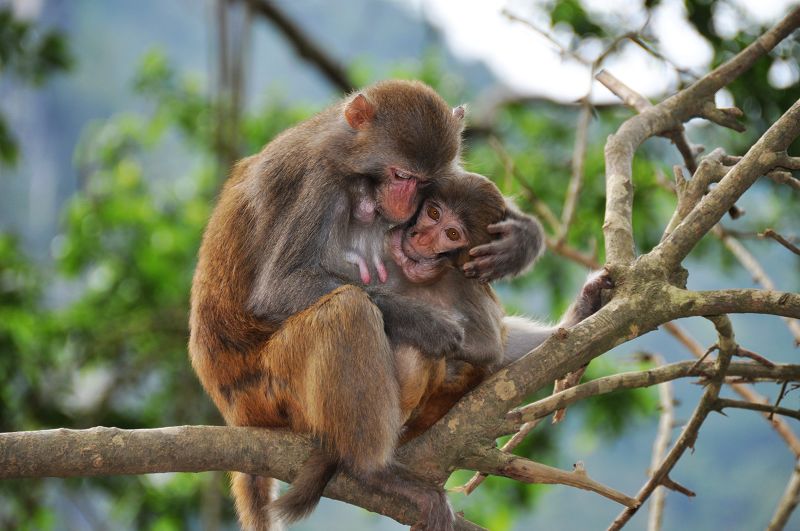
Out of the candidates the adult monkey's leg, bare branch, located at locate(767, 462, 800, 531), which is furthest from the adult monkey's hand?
bare branch, located at locate(767, 462, 800, 531)

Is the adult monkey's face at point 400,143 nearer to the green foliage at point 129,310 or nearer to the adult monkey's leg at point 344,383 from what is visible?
the adult monkey's leg at point 344,383

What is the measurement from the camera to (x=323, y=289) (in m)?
3.58

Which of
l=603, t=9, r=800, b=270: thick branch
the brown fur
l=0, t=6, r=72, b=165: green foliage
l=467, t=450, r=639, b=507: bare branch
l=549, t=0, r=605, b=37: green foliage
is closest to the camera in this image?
l=467, t=450, r=639, b=507: bare branch

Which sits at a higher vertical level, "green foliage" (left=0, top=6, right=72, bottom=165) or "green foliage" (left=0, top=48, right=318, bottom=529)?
"green foliage" (left=0, top=6, right=72, bottom=165)

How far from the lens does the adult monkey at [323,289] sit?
3.28 metres

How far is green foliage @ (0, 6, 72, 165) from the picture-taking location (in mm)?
8211

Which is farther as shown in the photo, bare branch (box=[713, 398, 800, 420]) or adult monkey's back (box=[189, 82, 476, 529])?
bare branch (box=[713, 398, 800, 420])

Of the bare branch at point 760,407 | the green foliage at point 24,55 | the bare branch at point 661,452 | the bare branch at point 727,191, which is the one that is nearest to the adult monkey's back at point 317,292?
the bare branch at point 727,191

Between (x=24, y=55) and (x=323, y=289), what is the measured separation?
21.3 ft

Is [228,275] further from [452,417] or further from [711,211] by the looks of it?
[711,211]

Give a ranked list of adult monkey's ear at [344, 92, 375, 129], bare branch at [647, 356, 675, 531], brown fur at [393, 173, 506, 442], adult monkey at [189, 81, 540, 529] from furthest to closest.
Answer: bare branch at [647, 356, 675, 531], adult monkey's ear at [344, 92, 375, 129], brown fur at [393, 173, 506, 442], adult monkey at [189, 81, 540, 529]

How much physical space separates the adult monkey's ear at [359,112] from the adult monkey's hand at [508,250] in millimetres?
779

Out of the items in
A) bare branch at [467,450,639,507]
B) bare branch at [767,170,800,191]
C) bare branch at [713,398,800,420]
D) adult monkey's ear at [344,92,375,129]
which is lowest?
bare branch at [467,450,639,507]

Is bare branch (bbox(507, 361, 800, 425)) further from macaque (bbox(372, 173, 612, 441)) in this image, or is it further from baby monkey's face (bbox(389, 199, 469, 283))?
baby monkey's face (bbox(389, 199, 469, 283))
